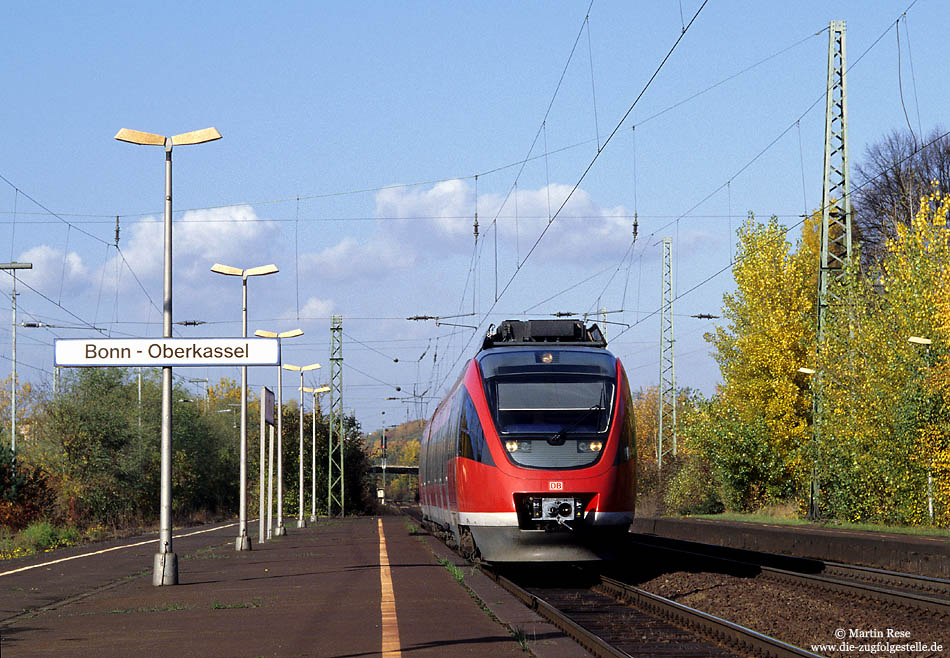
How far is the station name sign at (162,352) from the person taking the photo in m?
17.9

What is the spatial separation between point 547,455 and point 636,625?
3880 mm

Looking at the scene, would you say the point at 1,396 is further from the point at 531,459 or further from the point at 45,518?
the point at 531,459

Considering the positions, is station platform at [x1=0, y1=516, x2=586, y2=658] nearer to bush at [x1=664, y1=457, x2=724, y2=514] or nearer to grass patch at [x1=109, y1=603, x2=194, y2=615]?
grass patch at [x1=109, y1=603, x2=194, y2=615]

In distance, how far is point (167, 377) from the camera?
18344 millimetres

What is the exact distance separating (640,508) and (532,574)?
4315cm

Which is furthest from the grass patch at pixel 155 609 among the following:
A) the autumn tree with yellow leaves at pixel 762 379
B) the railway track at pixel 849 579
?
the autumn tree with yellow leaves at pixel 762 379

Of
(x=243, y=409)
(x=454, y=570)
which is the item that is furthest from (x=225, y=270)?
(x=454, y=570)

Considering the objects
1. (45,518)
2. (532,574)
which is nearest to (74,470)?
(45,518)

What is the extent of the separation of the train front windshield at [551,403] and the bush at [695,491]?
114 ft

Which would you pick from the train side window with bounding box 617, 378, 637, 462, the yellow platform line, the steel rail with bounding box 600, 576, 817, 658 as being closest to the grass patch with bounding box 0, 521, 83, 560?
the yellow platform line

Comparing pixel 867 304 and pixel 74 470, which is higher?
pixel 867 304

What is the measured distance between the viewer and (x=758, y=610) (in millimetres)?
14289

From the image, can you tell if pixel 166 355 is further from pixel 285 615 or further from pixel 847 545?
pixel 847 545

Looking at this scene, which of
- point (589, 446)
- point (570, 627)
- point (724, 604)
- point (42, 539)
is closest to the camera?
point (570, 627)
